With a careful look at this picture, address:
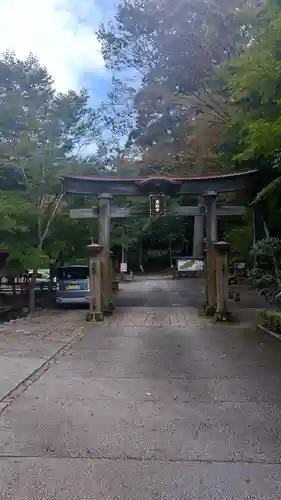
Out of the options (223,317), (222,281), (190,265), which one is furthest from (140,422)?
(190,265)

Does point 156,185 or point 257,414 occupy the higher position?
point 156,185

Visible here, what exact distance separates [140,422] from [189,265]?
3826 cm

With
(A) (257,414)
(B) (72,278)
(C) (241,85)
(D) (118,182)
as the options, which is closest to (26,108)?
(D) (118,182)

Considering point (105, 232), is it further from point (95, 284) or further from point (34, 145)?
point (34, 145)

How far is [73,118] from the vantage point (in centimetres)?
1889

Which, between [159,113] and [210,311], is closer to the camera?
[210,311]

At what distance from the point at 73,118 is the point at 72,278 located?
5550 mm

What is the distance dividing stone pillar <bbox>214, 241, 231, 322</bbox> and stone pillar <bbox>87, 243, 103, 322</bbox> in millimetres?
3113

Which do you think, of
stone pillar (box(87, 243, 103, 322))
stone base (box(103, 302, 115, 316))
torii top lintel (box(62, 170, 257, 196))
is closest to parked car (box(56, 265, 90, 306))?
stone base (box(103, 302, 115, 316))

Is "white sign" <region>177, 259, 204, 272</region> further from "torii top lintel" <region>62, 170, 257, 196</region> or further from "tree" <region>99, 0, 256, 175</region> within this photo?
"torii top lintel" <region>62, 170, 257, 196</region>

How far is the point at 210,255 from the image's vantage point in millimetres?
16672

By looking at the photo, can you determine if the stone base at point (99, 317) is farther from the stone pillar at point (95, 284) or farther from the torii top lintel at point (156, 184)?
the torii top lintel at point (156, 184)

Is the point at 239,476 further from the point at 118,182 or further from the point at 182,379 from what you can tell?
the point at 118,182

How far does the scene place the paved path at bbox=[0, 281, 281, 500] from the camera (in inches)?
141
